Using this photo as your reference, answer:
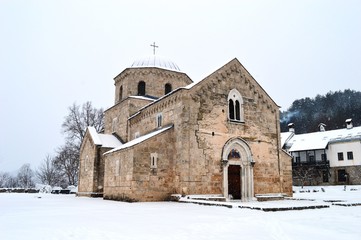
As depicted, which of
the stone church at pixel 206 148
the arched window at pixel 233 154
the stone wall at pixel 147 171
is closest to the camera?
the stone wall at pixel 147 171

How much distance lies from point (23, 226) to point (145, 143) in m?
10.4

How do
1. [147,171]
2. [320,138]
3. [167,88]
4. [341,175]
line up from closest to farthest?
[147,171], [167,88], [341,175], [320,138]

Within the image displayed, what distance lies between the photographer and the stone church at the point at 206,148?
18.6 metres

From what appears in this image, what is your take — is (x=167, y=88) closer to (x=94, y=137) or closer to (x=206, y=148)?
(x=94, y=137)

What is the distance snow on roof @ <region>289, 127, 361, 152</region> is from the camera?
4856 cm

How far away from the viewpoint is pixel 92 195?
25.8 meters

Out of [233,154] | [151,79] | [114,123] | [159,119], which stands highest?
[151,79]

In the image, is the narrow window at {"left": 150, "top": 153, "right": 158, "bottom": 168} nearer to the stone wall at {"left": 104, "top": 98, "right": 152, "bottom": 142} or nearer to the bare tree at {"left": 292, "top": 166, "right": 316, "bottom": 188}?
the stone wall at {"left": 104, "top": 98, "right": 152, "bottom": 142}

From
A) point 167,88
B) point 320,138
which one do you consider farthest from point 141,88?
point 320,138

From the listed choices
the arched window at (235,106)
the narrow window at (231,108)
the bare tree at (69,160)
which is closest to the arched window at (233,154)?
the arched window at (235,106)

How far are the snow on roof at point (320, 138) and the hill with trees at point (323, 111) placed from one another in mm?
23732

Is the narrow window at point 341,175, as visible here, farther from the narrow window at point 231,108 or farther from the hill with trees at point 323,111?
the narrow window at point 231,108

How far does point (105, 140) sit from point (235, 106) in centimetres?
1223

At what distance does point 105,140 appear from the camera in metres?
27.7
